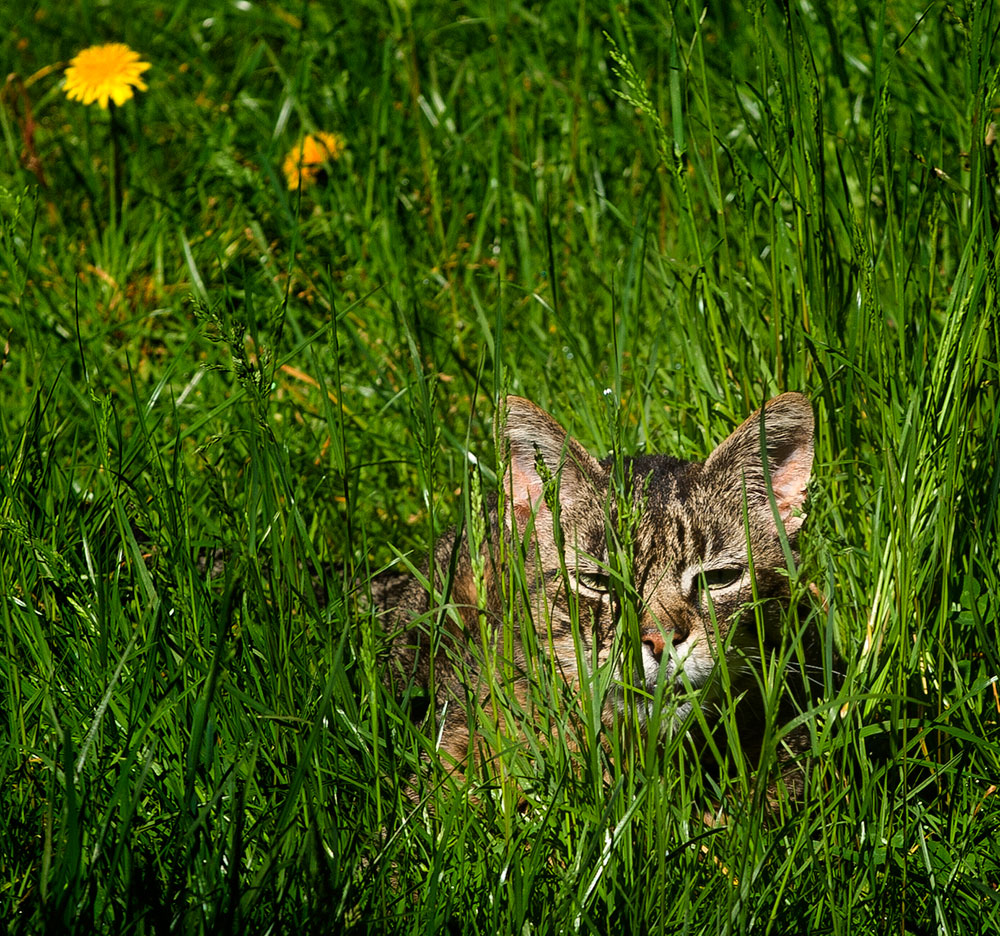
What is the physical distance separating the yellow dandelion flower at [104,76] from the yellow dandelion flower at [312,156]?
60cm

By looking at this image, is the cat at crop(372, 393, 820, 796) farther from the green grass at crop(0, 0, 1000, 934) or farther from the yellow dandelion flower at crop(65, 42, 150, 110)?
the yellow dandelion flower at crop(65, 42, 150, 110)

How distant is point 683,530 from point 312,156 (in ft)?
7.92

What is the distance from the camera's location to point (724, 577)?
2.81 meters

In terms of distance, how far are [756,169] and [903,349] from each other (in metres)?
1.23

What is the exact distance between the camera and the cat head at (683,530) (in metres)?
2.56

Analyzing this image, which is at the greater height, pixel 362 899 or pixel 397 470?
pixel 397 470

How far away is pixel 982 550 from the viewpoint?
2244 mm

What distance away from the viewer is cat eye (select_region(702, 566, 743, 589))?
9.14ft

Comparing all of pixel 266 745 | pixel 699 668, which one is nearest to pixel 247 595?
pixel 266 745

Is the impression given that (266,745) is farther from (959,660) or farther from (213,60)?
(213,60)

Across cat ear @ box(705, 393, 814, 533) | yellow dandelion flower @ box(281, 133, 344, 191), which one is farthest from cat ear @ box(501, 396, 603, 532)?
yellow dandelion flower @ box(281, 133, 344, 191)

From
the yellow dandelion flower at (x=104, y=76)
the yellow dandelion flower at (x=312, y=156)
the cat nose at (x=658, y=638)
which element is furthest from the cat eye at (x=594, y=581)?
the yellow dandelion flower at (x=104, y=76)

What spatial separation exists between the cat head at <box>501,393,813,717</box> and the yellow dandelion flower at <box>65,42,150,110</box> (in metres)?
2.32

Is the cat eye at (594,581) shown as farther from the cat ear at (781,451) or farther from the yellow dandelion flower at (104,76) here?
the yellow dandelion flower at (104,76)
